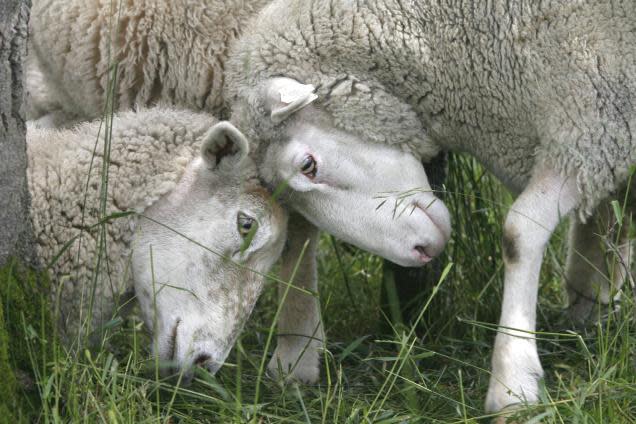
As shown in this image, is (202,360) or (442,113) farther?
(442,113)

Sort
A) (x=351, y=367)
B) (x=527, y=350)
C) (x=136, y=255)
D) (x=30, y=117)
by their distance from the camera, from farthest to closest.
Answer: (x=30, y=117), (x=351, y=367), (x=136, y=255), (x=527, y=350)

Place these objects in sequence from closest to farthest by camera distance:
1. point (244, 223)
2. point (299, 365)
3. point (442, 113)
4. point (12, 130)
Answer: point (12, 130), point (244, 223), point (442, 113), point (299, 365)

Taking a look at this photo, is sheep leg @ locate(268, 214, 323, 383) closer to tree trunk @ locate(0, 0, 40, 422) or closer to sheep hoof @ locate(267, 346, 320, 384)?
sheep hoof @ locate(267, 346, 320, 384)

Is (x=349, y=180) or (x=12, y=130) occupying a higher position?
(x=12, y=130)

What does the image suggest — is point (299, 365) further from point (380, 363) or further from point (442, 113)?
point (442, 113)

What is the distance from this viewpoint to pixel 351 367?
3623mm

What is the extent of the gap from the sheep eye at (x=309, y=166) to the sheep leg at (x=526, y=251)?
2.10 feet

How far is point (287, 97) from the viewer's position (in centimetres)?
324

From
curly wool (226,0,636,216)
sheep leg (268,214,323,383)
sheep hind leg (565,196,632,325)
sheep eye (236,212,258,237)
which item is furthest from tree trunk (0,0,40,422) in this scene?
sheep hind leg (565,196,632,325)

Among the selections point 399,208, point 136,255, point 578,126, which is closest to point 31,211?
point 136,255

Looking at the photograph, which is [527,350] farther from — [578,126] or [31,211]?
[31,211]

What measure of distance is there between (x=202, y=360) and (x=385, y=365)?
60 centimetres

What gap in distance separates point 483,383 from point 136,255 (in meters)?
1.19

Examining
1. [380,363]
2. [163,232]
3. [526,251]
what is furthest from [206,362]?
[526,251]
